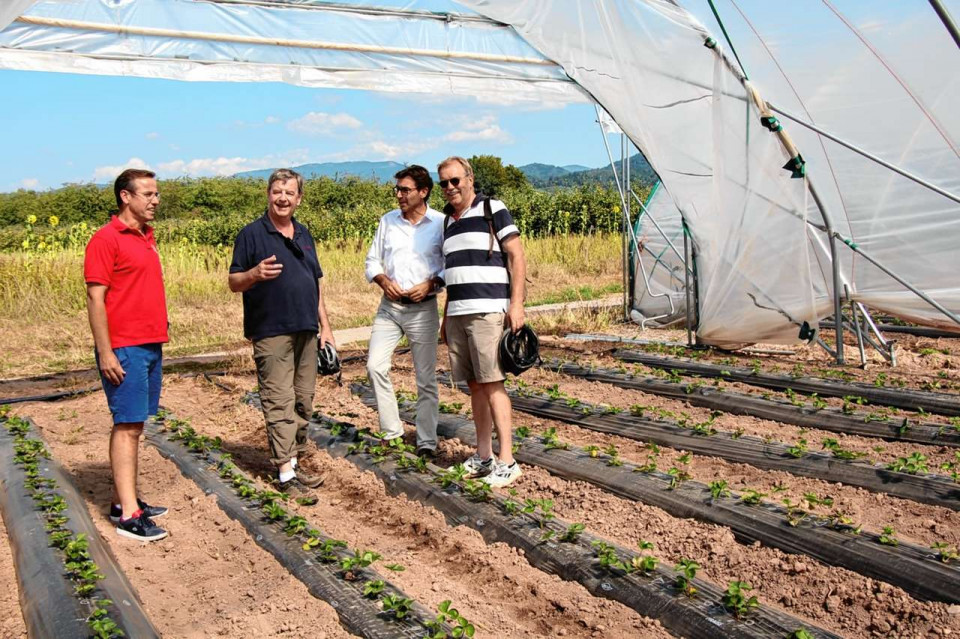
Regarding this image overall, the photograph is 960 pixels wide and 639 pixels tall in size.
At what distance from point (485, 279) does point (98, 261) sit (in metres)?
1.83

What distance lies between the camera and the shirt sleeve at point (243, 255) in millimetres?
4617

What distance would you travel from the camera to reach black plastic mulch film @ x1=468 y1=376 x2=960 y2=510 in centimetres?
421

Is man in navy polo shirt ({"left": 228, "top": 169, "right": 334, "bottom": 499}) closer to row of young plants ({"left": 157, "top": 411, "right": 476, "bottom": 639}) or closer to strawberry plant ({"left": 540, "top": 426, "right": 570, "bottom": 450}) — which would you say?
row of young plants ({"left": 157, "top": 411, "right": 476, "bottom": 639})

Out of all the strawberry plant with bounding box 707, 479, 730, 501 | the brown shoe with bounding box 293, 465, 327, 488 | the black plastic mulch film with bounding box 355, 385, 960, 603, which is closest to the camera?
the black plastic mulch film with bounding box 355, 385, 960, 603

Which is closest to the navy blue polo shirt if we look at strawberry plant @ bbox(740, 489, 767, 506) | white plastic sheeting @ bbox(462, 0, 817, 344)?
strawberry plant @ bbox(740, 489, 767, 506)

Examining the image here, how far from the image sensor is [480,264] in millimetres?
4539

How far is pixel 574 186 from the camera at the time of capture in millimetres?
27141

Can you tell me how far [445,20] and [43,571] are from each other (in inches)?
260

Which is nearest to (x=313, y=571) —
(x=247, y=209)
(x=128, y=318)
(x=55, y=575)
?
(x=55, y=575)

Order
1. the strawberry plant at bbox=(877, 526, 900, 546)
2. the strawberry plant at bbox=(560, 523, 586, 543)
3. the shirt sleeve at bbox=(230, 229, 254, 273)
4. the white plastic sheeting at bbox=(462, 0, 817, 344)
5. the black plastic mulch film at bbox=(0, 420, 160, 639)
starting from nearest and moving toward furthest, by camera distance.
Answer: the black plastic mulch film at bbox=(0, 420, 160, 639) → the strawberry plant at bbox=(877, 526, 900, 546) → the strawberry plant at bbox=(560, 523, 586, 543) → the shirt sleeve at bbox=(230, 229, 254, 273) → the white plastic sheeting at bbox=(462, 0, 817, 344)

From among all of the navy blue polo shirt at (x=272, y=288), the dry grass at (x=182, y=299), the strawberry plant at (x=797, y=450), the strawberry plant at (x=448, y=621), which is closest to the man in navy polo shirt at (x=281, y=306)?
the navy blue polo shirt at (x=272, y=288)

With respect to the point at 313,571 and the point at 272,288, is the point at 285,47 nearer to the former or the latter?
the point at 272,288

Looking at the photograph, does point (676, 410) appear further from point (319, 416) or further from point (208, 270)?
point (208, 270)

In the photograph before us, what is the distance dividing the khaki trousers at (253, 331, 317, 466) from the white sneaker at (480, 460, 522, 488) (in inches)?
43.9
